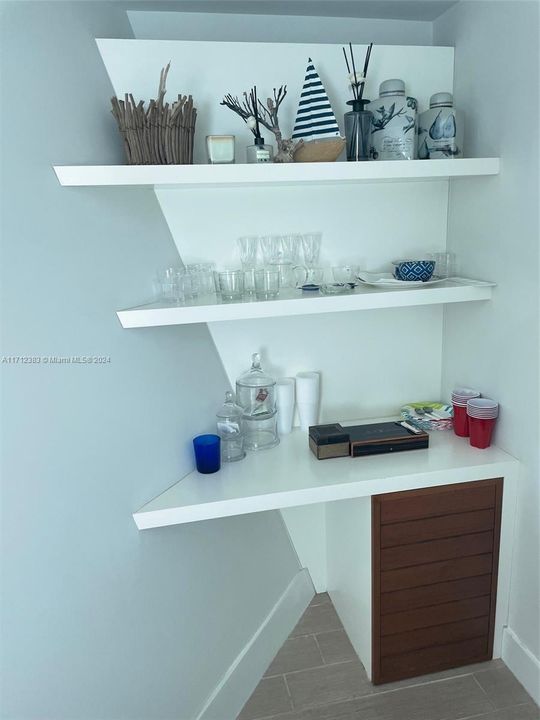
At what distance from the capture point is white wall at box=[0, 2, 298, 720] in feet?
3.89

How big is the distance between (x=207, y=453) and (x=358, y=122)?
119 cm

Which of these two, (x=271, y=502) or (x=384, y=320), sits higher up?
(x=384, y=320)

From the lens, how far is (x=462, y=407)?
76.8 inches

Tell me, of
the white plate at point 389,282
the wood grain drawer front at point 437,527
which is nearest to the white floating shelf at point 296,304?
the white plate at point 389,282

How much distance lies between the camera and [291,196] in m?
1.92

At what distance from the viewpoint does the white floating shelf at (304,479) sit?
162cm

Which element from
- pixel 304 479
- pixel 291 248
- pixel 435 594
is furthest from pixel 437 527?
pixel 291 248

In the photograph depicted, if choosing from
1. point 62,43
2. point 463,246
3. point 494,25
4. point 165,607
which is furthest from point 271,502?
point 494,25

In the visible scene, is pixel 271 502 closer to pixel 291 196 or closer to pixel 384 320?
pixel 384 320

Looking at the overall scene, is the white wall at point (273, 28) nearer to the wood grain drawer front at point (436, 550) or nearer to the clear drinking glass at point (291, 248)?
the clear drinking glass at point (291, 248)

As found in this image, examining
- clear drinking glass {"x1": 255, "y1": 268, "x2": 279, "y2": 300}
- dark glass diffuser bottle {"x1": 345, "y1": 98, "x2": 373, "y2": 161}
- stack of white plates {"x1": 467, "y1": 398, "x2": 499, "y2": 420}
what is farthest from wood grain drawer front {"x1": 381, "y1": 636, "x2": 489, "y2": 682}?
dark glass diffuser bottle {"x1": 345, "y1": 98, "x2": 373, "y2": 161}

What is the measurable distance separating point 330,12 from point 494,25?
541mm

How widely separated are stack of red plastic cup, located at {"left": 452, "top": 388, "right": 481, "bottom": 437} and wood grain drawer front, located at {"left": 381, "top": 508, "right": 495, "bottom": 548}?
0.30 meters

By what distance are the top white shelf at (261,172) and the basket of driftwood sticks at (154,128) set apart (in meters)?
0.09
